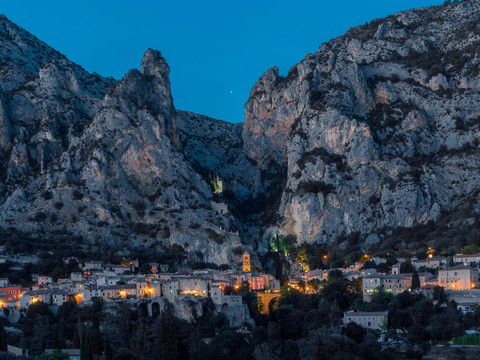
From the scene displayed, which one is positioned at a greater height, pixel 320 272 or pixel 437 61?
pixel 437 61

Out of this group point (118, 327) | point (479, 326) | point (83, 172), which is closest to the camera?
point (479, 326)

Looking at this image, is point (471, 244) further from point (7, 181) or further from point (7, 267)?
point (7, 181)

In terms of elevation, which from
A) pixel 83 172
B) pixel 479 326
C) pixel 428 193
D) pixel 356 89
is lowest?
pixel 479 326

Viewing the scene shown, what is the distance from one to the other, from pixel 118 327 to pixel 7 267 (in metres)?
29.7

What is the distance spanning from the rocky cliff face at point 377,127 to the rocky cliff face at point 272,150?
0.76 ft

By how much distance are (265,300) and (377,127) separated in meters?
49.5

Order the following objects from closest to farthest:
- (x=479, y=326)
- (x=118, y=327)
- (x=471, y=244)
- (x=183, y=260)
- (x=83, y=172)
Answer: (x=479, y=326), (x=118, y=327), (x=471, y=244), (x=183, y=260), (x=83, y=172)

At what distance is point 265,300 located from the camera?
8062 cm

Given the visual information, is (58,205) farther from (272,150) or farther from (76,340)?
(76,340)

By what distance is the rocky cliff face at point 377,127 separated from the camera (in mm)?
108125

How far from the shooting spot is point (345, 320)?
70.3 meters

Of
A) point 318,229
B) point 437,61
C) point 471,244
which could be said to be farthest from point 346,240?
point 437,61

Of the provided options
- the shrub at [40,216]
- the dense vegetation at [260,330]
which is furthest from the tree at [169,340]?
the shrub at [40,216]

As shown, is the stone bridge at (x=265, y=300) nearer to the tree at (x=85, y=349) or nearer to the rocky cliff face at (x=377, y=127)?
the tree at (x=85, y=349)
